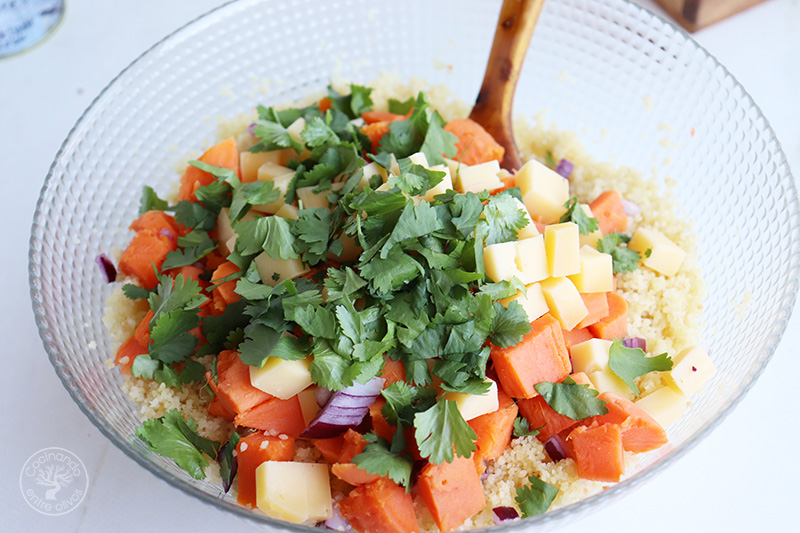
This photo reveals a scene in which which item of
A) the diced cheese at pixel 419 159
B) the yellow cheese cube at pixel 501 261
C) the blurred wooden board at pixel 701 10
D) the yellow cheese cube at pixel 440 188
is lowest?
the yellow cheese cube at pixel 501 261

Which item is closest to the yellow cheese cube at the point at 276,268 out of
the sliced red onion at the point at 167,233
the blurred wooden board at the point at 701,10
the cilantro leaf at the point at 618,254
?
the sliced red onion at the point at 167,233

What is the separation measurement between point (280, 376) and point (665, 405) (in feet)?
3.09

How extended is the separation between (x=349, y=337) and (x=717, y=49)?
2190mm

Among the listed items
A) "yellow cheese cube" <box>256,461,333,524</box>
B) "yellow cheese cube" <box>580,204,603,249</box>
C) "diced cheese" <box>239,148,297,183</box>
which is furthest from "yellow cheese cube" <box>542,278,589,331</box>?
"diced cheese" <box>239,148,297,183</box>

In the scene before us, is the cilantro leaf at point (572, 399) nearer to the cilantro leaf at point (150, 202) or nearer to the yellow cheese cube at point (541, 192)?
the yellow cheese cube at point (541, 192)

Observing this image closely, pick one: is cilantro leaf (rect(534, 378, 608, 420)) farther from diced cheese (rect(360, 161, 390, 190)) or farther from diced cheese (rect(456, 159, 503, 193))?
diced cheese (rect(360, 161, 390, 190))

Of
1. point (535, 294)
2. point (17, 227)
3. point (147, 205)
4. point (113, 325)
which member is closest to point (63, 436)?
point (113, 325)

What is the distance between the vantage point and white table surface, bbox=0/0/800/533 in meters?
1.76

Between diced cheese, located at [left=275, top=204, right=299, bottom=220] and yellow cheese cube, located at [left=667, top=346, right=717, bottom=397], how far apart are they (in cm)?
107

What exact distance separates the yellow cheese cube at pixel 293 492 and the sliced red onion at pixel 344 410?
0.28 feet

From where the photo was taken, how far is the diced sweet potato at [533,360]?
153 centimetres

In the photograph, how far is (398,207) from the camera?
1.60 m

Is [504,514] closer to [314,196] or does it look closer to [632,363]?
[632,363]

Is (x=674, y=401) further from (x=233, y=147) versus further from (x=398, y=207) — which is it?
(x=233, y=147)
